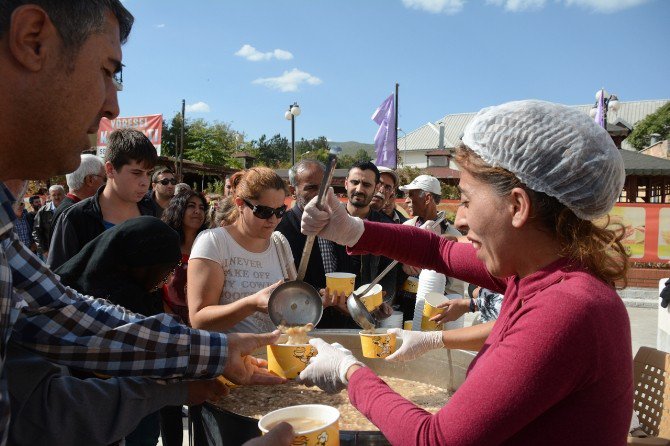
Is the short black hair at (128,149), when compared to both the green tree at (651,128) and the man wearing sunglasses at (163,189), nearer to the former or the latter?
the man wearing sunglasses at (163,189)

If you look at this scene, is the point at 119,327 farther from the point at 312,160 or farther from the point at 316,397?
the point at 312,160

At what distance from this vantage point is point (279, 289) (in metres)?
2.28

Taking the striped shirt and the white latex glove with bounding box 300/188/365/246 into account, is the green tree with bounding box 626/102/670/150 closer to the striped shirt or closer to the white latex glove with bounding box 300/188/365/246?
the white latex glove with bounding box 300/188/365/246

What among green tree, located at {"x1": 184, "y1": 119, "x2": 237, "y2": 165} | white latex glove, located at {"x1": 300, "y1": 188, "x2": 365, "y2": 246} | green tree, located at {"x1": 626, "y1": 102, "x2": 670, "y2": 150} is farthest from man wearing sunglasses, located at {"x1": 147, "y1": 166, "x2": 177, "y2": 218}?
green tree, located at {"x1": 626, "y1": 102, "x2": 670, "y2": 150}

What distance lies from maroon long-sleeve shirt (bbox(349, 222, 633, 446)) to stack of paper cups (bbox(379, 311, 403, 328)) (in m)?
1.86

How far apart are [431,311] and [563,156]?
1.75m

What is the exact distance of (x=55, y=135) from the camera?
1.08 metres

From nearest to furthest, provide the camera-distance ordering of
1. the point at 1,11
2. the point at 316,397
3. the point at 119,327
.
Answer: the point at 1,11, the point at 119,327, the point at 316,397

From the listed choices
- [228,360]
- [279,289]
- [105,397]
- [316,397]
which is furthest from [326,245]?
[105,397]

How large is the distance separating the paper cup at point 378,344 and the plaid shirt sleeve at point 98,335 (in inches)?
26.0

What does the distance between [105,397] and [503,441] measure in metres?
1.16

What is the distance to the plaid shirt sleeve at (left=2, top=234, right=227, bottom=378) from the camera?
4.88ft

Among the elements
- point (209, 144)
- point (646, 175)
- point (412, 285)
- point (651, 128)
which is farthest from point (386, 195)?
point (651, 128)

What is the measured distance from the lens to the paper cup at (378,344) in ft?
6.91
